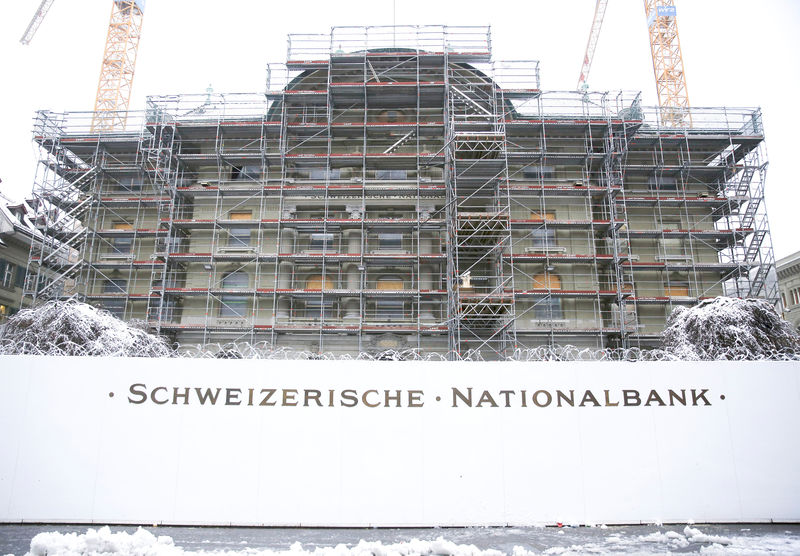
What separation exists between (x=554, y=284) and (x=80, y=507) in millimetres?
24393

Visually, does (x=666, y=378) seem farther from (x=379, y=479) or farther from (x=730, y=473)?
(x=379, y=479)

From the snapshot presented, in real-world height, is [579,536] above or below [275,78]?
below

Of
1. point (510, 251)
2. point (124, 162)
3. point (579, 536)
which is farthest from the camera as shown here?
point (124, 162)

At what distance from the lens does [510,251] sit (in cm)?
2745

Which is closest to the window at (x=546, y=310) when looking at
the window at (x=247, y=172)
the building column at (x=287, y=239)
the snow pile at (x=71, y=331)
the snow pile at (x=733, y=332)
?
the snow pile at (x=733, y=332)

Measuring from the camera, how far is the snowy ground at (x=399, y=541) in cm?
783

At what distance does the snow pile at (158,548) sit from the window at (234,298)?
2107cm

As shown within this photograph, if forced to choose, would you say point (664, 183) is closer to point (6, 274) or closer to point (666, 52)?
point (666, 52)

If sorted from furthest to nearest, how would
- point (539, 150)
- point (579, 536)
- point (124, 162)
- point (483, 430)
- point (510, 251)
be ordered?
point (124, 162)
point (539, 150)
point (510, 251)
point (483, 430)
point (579, 536)

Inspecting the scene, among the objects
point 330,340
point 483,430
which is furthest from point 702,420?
point 330,340

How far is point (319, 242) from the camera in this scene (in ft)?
98.2

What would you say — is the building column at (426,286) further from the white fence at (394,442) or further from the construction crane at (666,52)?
the construction crane at (666,52)

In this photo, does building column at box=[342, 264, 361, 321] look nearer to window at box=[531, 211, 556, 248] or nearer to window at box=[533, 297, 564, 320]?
window at box=[533, 297, 564, 320]

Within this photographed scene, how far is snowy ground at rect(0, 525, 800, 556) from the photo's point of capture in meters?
7.83
